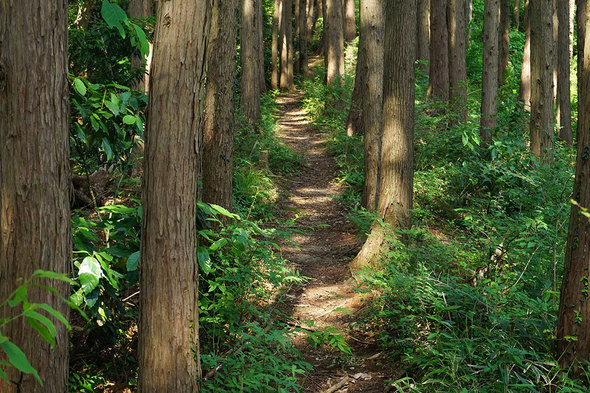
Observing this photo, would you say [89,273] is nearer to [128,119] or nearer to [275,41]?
[128,119]

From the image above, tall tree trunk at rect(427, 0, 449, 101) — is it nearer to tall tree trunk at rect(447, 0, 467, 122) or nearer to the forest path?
tall tree trunk at rect(447, 0, 467, 122)

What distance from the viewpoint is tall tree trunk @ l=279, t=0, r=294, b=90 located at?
24.7 m

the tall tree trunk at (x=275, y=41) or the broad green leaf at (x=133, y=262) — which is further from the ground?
the tall tree trunk at (x=275, y=41)

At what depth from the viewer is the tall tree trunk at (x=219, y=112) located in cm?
→ 590

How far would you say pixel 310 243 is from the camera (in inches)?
345

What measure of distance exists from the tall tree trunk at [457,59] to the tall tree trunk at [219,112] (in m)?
7.74

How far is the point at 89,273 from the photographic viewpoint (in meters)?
3.66

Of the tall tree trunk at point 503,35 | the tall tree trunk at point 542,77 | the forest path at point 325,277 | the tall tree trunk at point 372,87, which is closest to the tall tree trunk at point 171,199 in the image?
the forest path at point 325,277

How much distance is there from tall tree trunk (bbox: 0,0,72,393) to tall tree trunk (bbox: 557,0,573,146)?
48.4 ft

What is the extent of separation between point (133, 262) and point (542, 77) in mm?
7715

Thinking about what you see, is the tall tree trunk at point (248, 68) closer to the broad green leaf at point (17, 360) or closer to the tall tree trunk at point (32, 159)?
the tall tree trunk at point (32, 159)

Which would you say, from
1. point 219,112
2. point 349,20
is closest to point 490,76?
point 219,112

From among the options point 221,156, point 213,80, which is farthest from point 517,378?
point 213,80

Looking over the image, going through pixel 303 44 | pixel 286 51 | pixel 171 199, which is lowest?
pixel 171 199
